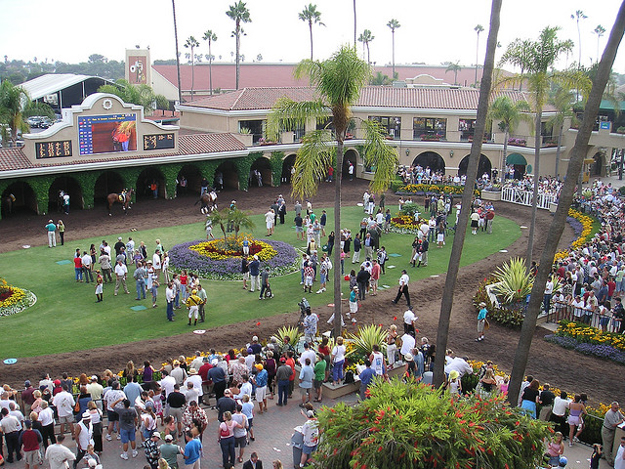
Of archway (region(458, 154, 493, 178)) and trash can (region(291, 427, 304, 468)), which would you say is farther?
archway (region(458, 154, 493, 178))

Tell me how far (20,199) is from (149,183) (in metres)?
7.58

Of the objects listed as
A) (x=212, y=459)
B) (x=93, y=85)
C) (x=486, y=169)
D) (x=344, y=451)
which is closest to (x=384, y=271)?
(x=212, y=459)

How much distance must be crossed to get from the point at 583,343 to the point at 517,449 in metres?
10.2

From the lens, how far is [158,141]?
37.4 m

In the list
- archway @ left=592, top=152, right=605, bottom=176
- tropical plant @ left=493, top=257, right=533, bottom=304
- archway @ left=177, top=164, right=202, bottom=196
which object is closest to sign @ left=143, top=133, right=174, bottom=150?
archway @ left=177, top=164, right=202, bottom=196

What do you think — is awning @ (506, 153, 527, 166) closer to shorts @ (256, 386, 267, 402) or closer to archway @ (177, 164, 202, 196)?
archway @ (177, 164, 202, 196)

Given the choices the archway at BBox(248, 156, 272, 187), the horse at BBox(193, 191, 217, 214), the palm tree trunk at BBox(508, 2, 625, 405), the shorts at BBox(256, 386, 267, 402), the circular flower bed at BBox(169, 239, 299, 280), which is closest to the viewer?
the palm tree trunk at BBox(508, 2, 625, 405)

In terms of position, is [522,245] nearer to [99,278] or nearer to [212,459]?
[99,278]

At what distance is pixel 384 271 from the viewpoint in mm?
26828

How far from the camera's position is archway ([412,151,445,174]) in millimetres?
47625

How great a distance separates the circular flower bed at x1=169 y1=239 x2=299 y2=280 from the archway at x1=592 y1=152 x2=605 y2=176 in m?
32.6

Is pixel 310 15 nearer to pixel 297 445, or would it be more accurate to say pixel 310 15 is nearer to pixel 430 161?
pixel 430 161

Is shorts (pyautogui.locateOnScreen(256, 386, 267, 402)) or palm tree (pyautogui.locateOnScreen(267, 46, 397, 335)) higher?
palm tree (pyautogui.locateOnScreen(267, 46, 397, 335))

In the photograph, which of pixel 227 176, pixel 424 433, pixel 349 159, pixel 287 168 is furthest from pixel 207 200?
pixel 424 433
